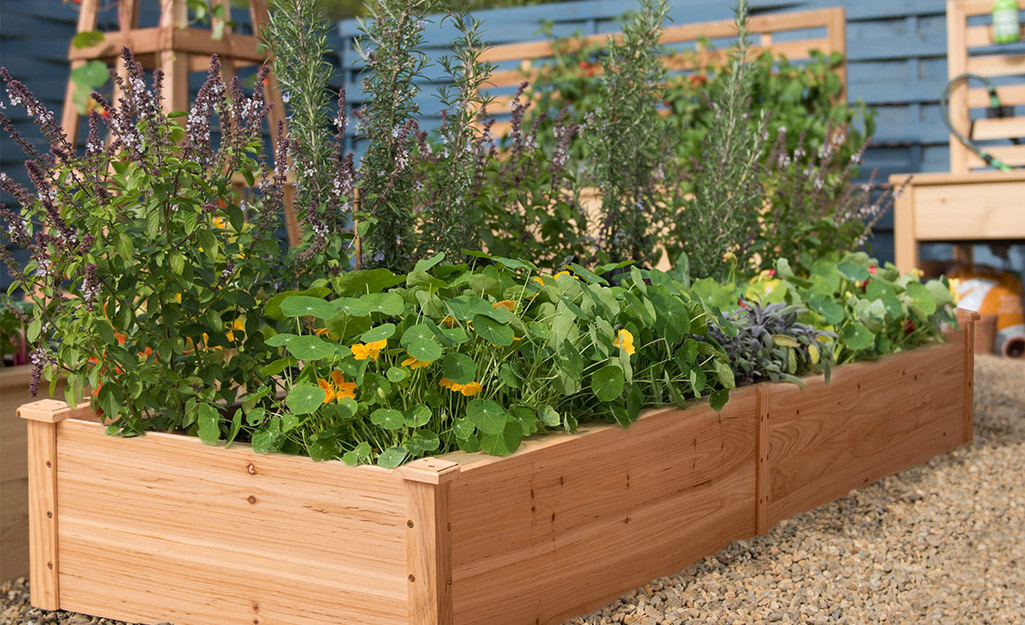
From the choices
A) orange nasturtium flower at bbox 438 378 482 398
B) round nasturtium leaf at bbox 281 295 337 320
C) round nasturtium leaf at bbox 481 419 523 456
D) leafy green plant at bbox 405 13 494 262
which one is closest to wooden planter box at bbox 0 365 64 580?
round nasturtium leaf at bbox 281 295 337 320

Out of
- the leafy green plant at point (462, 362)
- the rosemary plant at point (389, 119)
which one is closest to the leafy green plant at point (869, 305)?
the leafy green plant at point (462, 362)

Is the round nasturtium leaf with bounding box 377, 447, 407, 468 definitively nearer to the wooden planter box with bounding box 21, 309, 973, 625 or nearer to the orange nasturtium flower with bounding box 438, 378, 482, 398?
the wooden planter box with bounding box 21, 309, 973, 625

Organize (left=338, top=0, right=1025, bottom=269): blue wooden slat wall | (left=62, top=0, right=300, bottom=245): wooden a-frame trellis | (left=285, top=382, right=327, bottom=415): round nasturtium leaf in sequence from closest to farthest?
(left=285, top=382, right=327, bottom=415): round nasturtium leaf
(left=62, top=0, right=300, bottom=245): wooden a-frame trellis
(left=338, top=0, right=1025, bottom=269): blue wooden slat wall

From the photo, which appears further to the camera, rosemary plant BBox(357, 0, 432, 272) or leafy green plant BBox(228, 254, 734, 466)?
rosemary plant BBox(357, 0, 432, 272)

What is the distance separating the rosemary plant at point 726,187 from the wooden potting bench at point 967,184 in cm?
178

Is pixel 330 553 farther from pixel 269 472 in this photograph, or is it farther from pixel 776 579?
pixel 776 579

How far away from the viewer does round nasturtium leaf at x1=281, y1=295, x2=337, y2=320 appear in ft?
5.63

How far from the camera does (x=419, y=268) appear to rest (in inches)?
75.5

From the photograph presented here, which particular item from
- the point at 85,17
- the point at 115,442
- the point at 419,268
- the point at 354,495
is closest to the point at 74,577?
the point at 115,442

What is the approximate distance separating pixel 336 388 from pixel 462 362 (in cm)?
24

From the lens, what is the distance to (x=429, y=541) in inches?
59.4

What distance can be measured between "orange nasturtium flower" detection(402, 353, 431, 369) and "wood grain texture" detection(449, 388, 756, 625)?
0.66 feet

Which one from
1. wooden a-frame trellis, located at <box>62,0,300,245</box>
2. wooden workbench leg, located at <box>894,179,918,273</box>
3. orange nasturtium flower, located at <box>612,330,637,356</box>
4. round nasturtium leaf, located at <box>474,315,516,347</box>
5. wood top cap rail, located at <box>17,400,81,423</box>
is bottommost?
wood top cap rail, located at <box>17,400,81,423</box>

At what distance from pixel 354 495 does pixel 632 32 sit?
164 cm
